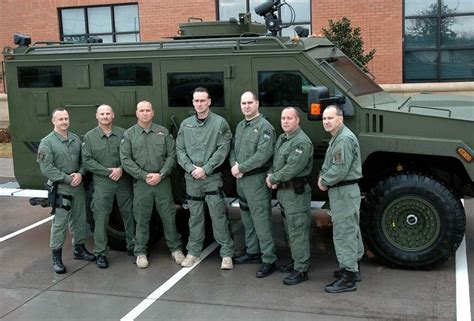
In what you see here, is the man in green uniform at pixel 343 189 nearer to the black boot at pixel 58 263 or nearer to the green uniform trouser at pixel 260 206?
the green uniform trouser at pixel 260 206

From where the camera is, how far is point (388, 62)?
12.9 m

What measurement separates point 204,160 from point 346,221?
1.52 meters

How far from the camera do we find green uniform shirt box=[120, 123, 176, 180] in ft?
20.0

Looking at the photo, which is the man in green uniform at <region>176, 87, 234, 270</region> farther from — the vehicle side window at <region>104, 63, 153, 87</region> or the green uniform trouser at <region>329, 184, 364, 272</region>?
the green uniform trouser at <region>329, 184, 364, 272</region>

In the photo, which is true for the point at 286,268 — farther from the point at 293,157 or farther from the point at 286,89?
the point at 286,89

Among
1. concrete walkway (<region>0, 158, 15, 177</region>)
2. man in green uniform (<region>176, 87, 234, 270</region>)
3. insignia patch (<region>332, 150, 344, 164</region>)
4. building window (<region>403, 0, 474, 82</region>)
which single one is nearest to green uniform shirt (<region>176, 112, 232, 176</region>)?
man in green uniform (<region>176, 87, 234, 270</region>)

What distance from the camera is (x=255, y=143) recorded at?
228 inches

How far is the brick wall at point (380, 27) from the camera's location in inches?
500

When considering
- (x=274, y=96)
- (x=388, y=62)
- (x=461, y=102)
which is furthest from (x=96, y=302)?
(x=388, y=62)

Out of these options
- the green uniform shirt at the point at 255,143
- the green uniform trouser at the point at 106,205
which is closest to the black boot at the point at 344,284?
the green uniform shirt at the point at 255,143

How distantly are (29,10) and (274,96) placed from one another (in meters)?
Result: 11.5

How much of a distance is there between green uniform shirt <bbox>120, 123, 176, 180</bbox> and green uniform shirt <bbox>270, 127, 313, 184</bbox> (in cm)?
117

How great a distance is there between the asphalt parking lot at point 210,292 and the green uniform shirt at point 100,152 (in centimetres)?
106

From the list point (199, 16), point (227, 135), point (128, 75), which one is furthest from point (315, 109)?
point (199, 16)
